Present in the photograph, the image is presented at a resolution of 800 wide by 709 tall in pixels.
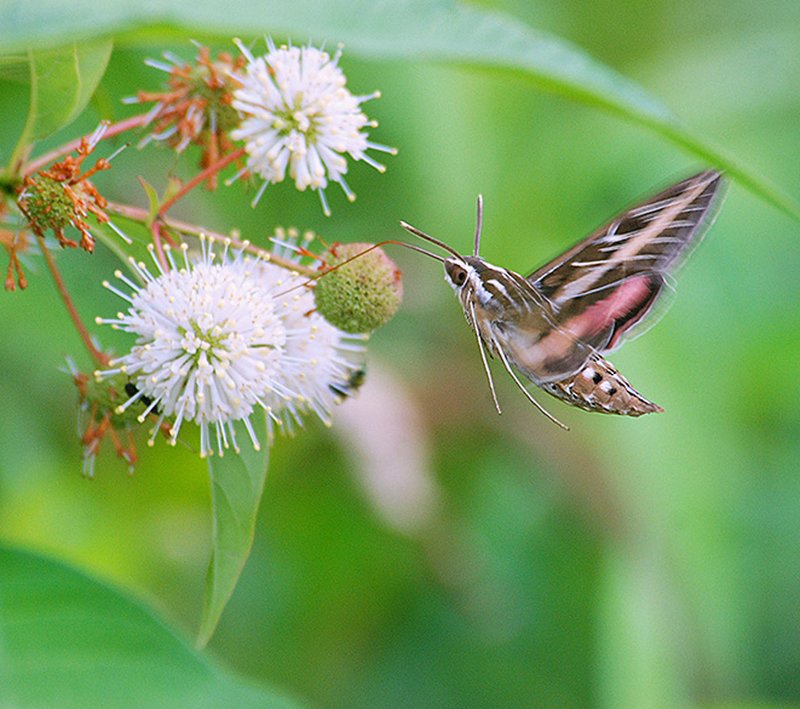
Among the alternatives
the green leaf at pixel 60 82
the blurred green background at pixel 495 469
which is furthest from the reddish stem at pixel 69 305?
the blurred green background at pixel 495 469

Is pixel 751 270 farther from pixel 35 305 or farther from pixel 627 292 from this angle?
pixel 35 305

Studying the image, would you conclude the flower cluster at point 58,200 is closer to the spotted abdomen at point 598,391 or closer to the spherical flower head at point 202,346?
the spherical flower head at point 202,346

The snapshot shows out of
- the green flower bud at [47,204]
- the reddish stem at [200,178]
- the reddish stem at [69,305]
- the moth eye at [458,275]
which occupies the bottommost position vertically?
the reddish stem at [69,305]

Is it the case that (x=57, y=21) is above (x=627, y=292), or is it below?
below

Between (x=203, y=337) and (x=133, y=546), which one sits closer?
(x=203, y=337)

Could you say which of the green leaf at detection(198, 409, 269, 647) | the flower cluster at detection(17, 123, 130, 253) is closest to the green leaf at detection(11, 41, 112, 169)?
the flower cluster at detection(17, 123, 130, 253)

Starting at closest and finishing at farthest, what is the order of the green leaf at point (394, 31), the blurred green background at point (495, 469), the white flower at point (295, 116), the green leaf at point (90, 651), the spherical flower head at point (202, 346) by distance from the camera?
the green leaf at point (394, 31) < the green leaf at point (90, 651) < the spherical flower head at point (202, 346) < the white flower at point (295, 116) < the blurred green background at point (495, 469)

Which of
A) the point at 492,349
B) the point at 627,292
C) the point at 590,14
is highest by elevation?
the point at 590,14

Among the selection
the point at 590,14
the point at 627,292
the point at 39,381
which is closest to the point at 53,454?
the point at 39,381

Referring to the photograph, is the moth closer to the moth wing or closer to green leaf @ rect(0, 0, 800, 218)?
the moth wing
